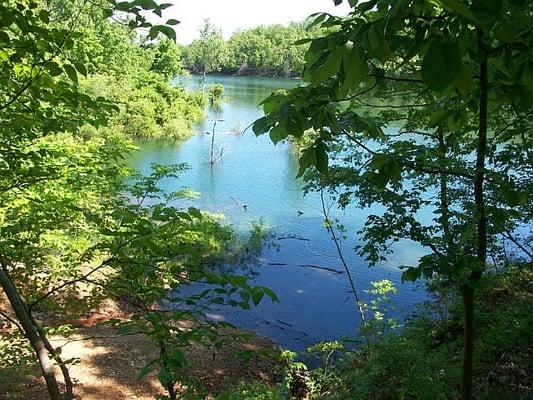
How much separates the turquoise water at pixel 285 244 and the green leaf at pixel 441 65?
783cm

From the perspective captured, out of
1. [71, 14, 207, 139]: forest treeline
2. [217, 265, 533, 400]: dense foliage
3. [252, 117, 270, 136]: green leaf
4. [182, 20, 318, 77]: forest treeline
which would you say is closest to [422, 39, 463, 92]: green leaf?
[252, 117, 270, 136]: green leaf

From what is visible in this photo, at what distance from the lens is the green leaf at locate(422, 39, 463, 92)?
570 millimetres

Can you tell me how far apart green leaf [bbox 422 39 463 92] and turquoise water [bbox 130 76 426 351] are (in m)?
7.83

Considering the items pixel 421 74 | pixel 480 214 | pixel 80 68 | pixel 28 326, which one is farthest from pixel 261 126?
pixel 28 326

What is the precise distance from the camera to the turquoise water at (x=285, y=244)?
875 cm

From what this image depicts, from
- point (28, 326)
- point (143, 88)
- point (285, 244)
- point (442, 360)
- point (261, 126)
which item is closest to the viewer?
point (261, 126)

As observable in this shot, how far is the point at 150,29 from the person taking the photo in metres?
1.35

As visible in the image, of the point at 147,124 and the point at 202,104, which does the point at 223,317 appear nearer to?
the point at 147,124

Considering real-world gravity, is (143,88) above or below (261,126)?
above

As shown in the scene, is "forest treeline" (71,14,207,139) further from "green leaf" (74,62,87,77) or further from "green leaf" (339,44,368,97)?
"green leaf" (339,44,368,97)

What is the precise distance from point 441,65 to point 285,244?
458 inches

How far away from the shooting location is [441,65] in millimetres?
580

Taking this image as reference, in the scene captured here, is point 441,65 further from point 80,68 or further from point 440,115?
point 80,68

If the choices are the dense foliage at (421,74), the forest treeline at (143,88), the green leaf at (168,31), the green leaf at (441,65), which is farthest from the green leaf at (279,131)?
the forest treeline at (143,88)
